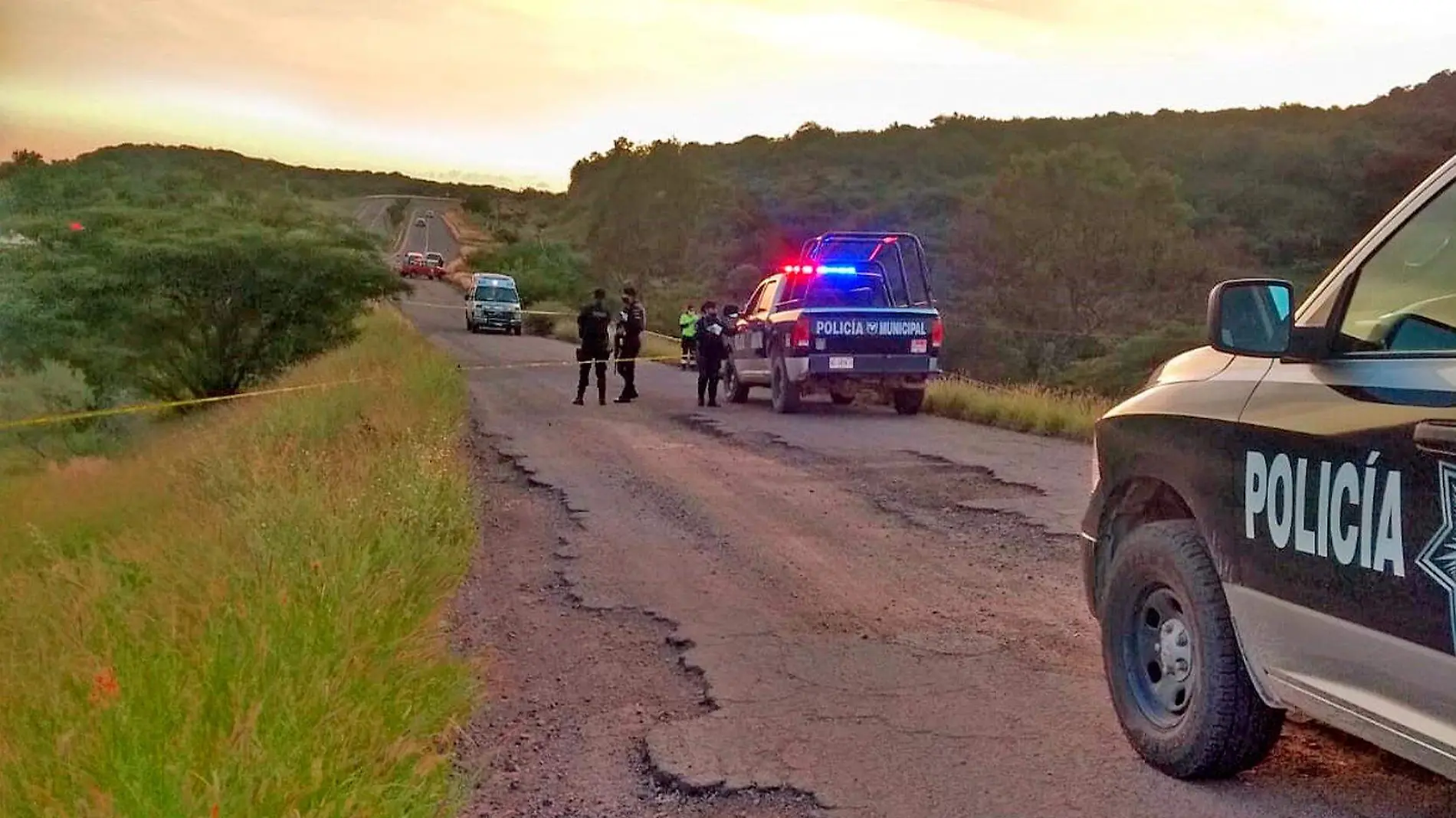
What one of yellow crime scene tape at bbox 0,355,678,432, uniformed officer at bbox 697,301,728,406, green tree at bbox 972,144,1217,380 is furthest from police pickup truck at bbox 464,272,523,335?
uniformed officer at bbox 697,301,728,406

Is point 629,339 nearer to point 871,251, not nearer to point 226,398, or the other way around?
Answer: point 871,251

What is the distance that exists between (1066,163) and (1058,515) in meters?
42.0

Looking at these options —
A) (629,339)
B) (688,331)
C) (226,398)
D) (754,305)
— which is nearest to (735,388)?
(754,305)

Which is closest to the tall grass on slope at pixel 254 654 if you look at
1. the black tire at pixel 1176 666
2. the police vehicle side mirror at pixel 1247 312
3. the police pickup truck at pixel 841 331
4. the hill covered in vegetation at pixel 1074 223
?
the black tire at pixel 1176 666

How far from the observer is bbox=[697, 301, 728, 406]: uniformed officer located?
60.3 ft

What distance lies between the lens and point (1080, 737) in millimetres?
4547

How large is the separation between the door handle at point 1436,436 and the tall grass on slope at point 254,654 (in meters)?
2.66

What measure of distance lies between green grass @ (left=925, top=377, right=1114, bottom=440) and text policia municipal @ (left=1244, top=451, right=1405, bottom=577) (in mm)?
10437

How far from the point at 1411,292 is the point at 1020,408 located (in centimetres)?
1243

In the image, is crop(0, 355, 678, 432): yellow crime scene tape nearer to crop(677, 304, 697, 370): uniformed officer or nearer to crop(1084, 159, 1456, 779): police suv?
crop(677, 304, 697, 370): uniformed officer

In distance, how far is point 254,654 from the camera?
167 inches

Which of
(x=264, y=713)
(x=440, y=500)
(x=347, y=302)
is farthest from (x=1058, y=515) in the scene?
(x=347, y=302)

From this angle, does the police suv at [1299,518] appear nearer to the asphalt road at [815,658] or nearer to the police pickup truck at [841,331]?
the asphalt road at [815,658]

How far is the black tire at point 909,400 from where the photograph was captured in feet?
55.3
